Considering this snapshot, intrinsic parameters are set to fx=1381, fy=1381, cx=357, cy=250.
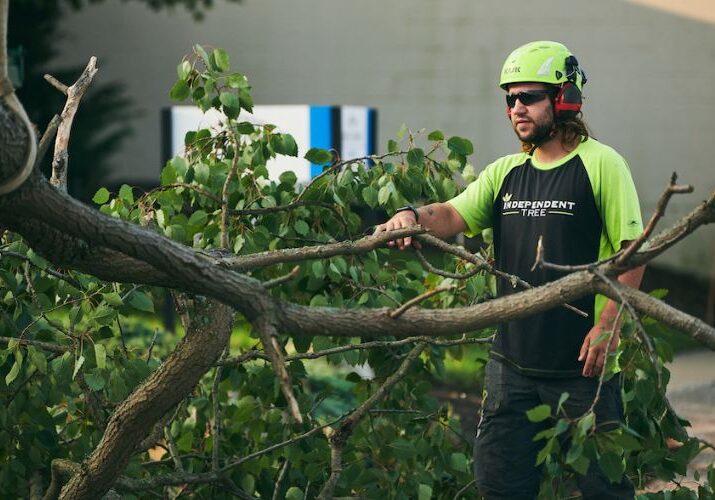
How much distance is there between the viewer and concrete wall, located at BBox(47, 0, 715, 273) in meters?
Answer: 13.1

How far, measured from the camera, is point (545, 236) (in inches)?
152

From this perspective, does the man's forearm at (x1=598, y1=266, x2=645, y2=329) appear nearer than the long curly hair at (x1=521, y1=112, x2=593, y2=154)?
Yes

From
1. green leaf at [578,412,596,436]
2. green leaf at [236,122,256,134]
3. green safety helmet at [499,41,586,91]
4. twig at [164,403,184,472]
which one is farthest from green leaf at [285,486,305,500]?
green leaf at [578,412,596,436]

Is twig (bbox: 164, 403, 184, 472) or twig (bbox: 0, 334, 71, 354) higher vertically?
twig (bbox: 0, 334, 71, 354)

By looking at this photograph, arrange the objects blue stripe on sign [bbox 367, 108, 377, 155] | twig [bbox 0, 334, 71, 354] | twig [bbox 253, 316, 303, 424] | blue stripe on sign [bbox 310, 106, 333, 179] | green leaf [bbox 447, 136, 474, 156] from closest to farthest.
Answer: twig [bbox 253, 316, 303, 424], twig [bbox 0, 334, 71, 354], green leaf [bbox 447, 136, 474, 156], blue stripe on sign [bbox 310, 106, 333, 179], blue stripe on sign [bbox 367, 108, 377, 155]

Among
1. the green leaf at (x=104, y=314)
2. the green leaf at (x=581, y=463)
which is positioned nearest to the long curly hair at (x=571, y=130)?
the green leaf at (x=581, y=463)

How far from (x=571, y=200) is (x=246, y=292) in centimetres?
128

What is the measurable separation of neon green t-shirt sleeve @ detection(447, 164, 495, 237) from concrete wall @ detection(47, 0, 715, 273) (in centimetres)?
911

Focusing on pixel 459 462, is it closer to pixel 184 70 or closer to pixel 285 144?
pixel 285 144

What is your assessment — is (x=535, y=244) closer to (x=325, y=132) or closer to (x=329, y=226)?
(x=329, y=226)

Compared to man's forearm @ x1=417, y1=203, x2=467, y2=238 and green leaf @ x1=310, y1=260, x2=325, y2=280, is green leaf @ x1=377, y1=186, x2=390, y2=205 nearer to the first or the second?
man's forearm @ x1=417, y1=203, x2=467, y2=238

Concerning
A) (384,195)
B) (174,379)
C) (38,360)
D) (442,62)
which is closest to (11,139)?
(174,379)

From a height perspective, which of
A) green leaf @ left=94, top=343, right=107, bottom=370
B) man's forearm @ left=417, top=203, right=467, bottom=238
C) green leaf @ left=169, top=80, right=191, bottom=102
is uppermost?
green leaf @ left=169, top=80, right=191, bottom=102

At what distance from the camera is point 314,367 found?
830cm
